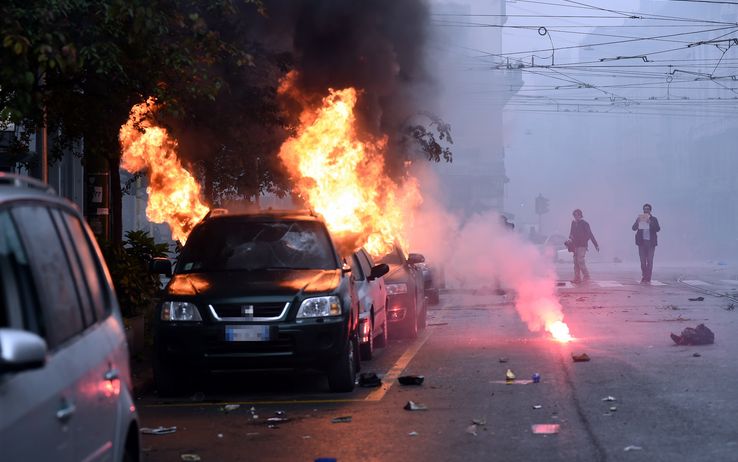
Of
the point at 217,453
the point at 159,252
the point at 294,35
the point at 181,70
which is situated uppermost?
the point at 294,35

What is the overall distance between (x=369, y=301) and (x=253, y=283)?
2902 mm

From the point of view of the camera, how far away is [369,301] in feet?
42.6

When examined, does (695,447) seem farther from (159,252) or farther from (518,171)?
(518,171)

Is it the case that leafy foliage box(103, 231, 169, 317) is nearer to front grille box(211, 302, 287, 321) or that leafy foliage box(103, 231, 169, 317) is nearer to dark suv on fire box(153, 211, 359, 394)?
dark suv on fire box(153, 211, 359, 394)

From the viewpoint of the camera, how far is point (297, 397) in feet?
34.2

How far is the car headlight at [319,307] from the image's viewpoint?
33.1ft

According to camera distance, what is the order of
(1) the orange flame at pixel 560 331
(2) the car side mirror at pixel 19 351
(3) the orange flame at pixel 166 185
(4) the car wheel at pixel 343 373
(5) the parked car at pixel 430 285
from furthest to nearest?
(5) the parked car at pixel 430 285, (3) the orange flame at pixel 166 185, (1) the orange flame at pixel 560 331, (4) the car wheel at pixel 343 373, (2) the car side mirror at pixel 19 351

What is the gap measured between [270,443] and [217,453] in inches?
18.4

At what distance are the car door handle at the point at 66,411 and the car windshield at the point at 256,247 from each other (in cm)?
710

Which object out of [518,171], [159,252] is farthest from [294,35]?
[518,171]

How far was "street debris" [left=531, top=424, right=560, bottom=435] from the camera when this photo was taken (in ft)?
27.0

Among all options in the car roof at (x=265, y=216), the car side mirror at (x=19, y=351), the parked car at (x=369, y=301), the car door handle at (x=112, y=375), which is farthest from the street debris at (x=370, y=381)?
the car side mirror at (x=19, y=351)

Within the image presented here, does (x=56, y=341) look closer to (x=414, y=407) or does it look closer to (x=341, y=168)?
(x=414, y=407)

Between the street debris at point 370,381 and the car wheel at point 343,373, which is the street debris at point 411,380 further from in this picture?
the car wheel at point 343,373
